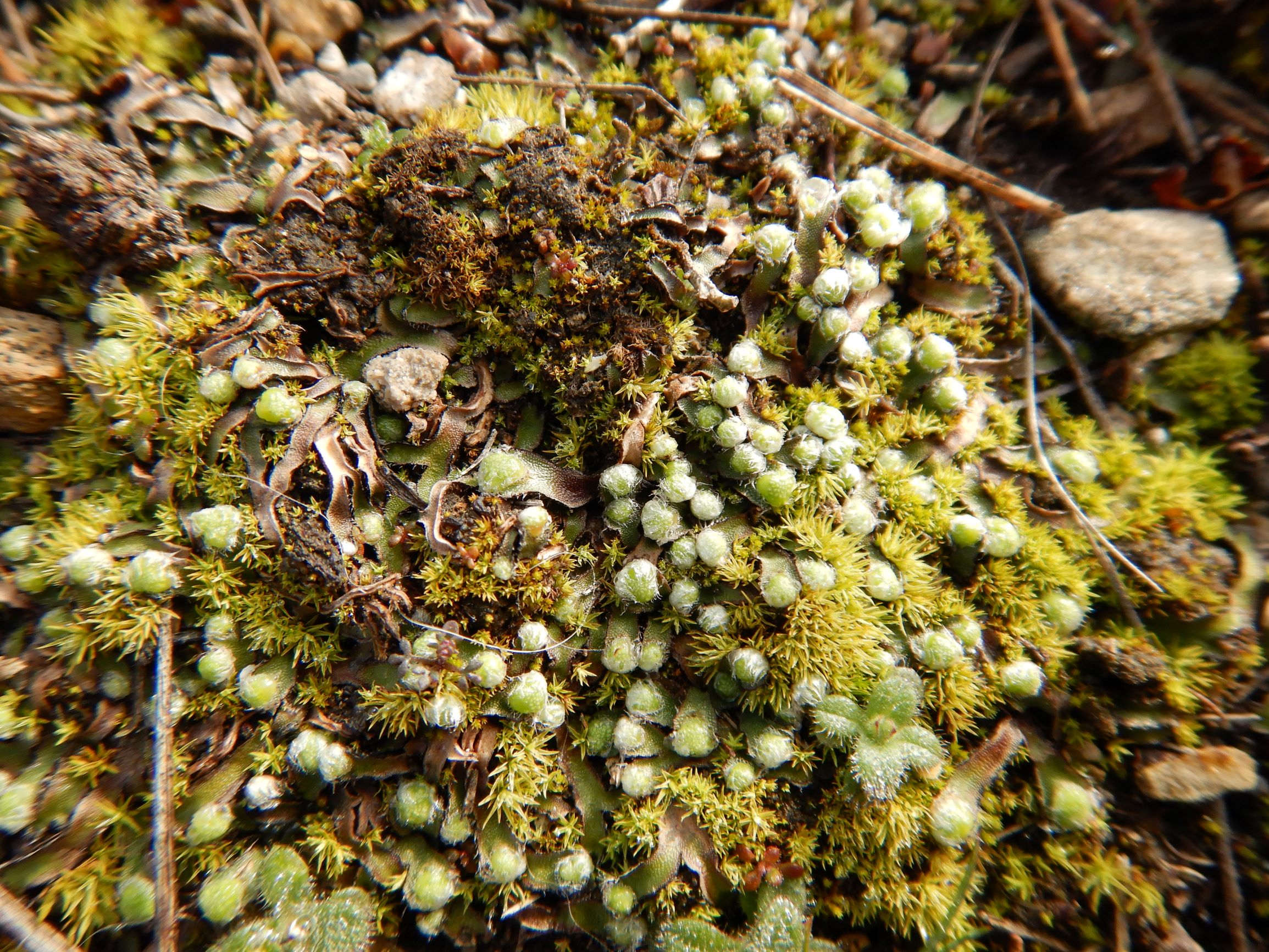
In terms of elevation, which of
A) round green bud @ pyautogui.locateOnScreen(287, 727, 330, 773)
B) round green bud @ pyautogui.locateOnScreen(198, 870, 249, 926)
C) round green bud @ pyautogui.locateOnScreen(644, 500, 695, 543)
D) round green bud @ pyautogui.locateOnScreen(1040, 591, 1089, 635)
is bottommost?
round green bud @ pyautogui.locateOnScreen(198, 870, 249, 926)

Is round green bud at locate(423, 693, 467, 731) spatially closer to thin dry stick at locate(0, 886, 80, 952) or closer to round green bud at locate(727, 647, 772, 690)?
round green bud at locate(727, 647, 772, 690)

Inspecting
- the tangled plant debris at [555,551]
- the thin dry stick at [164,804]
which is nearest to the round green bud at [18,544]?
the tangled plant debris at [555,551]

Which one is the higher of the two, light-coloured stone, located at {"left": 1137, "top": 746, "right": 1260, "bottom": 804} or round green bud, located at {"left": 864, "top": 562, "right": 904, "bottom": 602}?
round green bud, located at {"left": 864, "top": 562, "right": 904, "bottom": 602}

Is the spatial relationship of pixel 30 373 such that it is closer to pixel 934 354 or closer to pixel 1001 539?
pixel 934 354

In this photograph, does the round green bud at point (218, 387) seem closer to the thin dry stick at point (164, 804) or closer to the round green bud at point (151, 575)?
the round green bud at point (151, 575)

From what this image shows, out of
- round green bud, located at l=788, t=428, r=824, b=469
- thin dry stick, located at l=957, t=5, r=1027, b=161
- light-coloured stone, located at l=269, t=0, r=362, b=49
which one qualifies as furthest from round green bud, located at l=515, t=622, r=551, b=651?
thin dry stick, located at l=957, t=5, r=1027, b=161

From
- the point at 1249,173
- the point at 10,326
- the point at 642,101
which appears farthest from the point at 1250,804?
the point at 10,326
